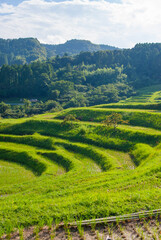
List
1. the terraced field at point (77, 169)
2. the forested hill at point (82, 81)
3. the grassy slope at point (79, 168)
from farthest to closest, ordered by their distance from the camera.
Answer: the forested hill at point (82, 81), the grassy slope at point (79, 168), the terraced field at point (77, 169)

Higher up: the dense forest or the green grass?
the dense forest

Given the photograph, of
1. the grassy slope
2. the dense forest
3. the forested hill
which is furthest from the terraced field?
the forested hill

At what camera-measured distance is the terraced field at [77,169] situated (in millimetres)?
14469

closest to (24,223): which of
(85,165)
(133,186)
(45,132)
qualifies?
(133,186)

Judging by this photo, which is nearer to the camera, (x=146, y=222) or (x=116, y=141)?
(x=146, y=222)

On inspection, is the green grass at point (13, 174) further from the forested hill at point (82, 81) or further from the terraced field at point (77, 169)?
the forested hill at point (82, 81)

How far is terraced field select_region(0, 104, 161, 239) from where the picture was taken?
47.5ft

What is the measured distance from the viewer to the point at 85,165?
41.4 meters

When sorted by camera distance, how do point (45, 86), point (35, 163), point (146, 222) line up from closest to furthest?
point (146, 222) < point (35, 163) < point (45, 86)

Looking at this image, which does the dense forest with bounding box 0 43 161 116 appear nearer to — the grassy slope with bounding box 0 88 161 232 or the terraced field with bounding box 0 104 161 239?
the grassy slope with bounding box 0 88 161 232

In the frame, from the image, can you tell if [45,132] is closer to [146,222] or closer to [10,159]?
[10,159]

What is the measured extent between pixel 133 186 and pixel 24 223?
40.0ft

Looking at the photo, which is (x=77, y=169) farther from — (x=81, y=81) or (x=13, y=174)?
(x=81, y=81)

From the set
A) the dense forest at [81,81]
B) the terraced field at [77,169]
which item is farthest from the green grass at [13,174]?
the dense forest at [81,81]
